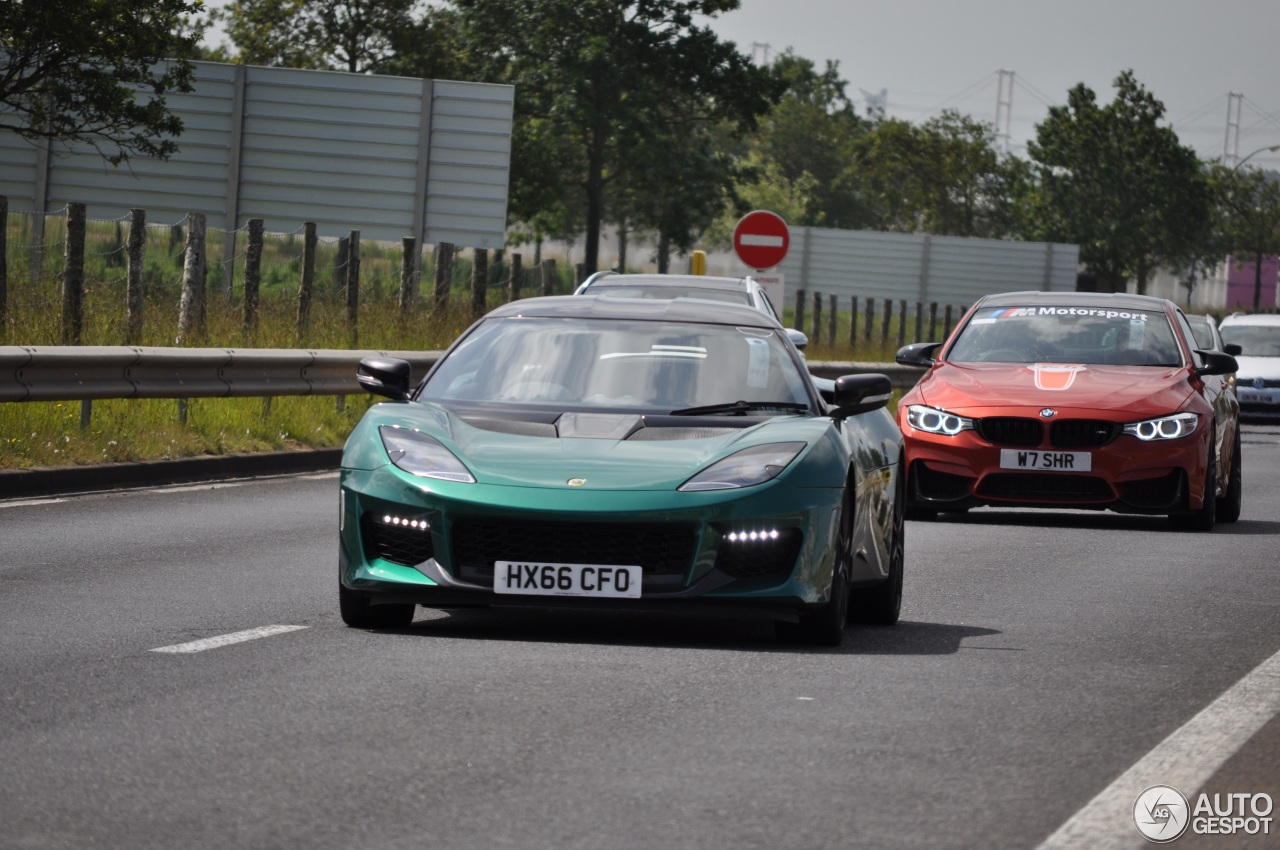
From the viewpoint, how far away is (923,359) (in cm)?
1577

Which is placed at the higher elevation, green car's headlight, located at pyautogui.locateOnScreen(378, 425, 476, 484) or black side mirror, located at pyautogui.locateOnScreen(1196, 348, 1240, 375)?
black side mirror, located at pyautogui.locateOnScreen(1196, 348, 1240, 375)

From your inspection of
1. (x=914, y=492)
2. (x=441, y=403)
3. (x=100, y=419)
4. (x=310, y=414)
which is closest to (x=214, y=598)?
(x=441, y=403)

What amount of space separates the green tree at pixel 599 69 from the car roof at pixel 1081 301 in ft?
120

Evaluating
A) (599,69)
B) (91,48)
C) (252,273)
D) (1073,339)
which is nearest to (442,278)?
(252,273)

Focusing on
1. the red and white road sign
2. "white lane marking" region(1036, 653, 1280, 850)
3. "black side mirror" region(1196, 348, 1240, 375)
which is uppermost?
the red and white road sign

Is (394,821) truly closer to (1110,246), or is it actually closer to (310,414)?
(310,414)

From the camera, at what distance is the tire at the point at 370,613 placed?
8.56m

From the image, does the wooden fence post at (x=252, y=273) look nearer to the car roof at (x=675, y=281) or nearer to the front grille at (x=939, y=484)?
the car roof at (x=675, y=281)

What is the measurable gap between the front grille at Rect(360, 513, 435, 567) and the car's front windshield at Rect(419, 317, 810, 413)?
0.88m

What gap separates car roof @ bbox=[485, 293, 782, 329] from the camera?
9.36 meters

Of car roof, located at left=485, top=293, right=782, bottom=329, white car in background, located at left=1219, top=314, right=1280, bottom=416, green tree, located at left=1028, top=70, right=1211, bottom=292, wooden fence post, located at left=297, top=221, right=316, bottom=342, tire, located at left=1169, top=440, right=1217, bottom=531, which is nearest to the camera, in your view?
car roof, located at left=485, top=293, right=782, bottom=329

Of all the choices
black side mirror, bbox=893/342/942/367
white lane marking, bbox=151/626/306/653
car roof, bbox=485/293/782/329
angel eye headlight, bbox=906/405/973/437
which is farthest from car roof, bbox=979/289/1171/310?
Result: white lane marking, bbox=151/626/306/653

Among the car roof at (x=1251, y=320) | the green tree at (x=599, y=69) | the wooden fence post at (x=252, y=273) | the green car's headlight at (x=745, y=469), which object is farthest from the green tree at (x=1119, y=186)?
the green car's headlight at (x=745, y=469)

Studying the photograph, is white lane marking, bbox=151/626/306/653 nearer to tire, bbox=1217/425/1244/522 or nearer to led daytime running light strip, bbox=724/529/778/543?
led daytime running light strip, bbox=724/529/778/543
